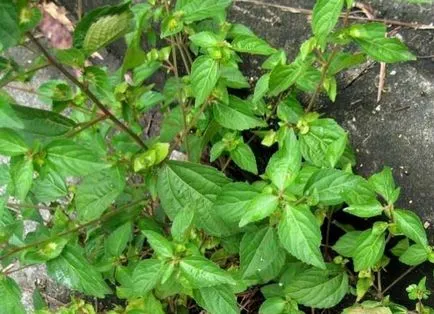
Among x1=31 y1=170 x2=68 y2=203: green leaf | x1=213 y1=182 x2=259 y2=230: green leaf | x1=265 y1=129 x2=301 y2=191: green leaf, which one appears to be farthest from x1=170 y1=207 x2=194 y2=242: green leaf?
x1=31 y1=170 x2=68 y2=203: green leaf

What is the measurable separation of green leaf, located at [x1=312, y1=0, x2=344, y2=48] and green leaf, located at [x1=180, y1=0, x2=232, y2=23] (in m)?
0.36

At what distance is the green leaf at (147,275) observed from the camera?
5.57 feet

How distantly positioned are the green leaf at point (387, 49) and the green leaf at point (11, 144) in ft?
2.84

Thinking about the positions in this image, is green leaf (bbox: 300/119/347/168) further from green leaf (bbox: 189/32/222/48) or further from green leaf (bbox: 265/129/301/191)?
green leaf (bbox: 189/32/222/48)

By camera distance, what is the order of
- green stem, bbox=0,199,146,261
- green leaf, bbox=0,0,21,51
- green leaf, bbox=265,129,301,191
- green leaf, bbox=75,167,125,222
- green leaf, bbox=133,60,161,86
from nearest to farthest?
green leaf, bbox=0,0,21,51 < green leaf, bbox=265,129,301,191 < green stem, bbox=0,199,146,261 < green leaf, bbox=75,167,125,222 < green leaf, bbox=133,60,161,86

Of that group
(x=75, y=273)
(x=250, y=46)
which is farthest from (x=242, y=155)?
(x=75, y=273)

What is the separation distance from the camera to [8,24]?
4.13 ft

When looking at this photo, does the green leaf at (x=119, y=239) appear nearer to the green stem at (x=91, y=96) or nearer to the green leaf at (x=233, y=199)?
the green stem at (x=91, y=96)

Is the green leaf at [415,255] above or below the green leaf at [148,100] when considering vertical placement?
below

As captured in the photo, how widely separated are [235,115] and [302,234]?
59cm

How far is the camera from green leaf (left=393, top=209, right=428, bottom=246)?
1726mm

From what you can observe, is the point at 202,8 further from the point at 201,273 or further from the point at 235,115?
the point at 201,273

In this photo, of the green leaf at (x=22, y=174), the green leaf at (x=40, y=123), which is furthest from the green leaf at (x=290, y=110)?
the green leaf at (x=22, y=174)

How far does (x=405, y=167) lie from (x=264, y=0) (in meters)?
0.83
